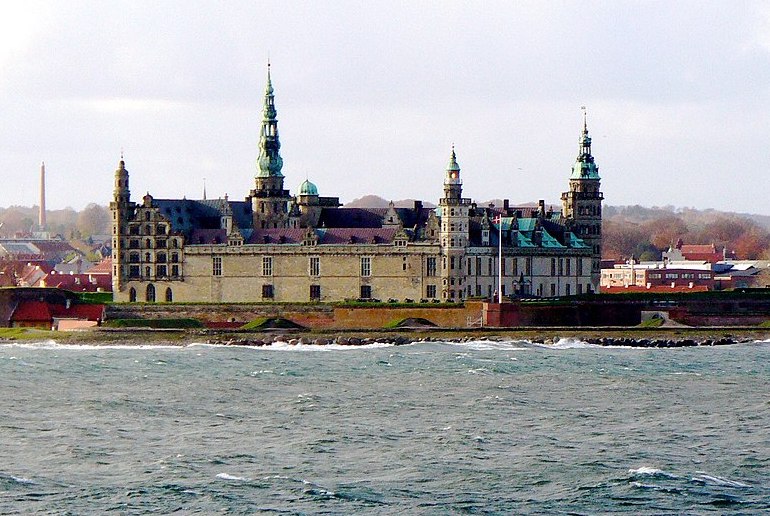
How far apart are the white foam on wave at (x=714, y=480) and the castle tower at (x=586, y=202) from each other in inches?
3409

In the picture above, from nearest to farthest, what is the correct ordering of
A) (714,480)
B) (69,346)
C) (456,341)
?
(714,480) → (69,346) → (456,341)

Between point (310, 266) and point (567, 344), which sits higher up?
point (310, 266)

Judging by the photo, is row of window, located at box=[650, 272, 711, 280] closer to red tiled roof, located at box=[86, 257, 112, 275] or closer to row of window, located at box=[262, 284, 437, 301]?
red tiled roof, located at box=[86, 257, 112, 275]

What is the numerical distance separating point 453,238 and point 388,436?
6338cm

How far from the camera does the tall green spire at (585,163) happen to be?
143 metres

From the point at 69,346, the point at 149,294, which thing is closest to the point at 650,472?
the point at 69,346

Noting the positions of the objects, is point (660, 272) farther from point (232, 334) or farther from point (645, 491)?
point (645, 491)

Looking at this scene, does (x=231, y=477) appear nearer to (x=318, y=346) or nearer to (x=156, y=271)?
(x=318, y=346)

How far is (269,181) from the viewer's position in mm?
140375

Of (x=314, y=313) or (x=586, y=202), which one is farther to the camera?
(x=586, y=202)

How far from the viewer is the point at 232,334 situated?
376ft

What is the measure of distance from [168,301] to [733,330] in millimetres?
39356

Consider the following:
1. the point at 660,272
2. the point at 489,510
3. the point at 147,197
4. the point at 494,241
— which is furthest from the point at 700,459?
the point at 660,272

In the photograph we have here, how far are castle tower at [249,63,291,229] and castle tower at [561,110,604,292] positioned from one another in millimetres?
21001
